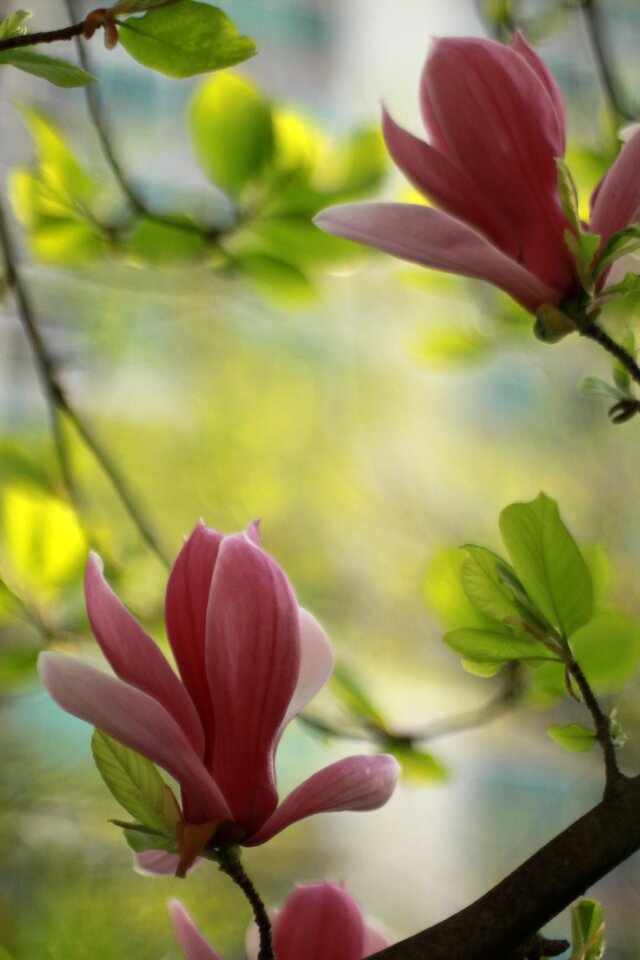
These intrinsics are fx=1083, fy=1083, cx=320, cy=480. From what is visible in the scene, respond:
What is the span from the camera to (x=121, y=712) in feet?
0.43

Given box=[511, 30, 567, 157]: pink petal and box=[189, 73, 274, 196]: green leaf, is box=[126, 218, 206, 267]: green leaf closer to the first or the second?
box=[189, 73, 274, 196]: green leaf

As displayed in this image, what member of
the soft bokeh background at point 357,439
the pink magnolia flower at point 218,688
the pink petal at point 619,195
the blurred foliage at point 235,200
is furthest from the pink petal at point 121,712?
the soft bokeh background at point 357,439

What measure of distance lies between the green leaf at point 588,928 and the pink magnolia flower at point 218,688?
0.12ft

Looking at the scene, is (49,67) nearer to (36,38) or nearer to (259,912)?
(36,38)

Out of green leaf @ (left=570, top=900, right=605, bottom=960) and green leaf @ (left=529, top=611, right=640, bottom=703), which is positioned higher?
green leaf @ (left=570, top=900, right=605, bottom=960)

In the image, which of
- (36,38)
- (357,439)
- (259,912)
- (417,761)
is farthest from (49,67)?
(357,439)

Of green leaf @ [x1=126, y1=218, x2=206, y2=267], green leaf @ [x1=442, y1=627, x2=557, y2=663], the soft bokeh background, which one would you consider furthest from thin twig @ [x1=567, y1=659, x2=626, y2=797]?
the soft bokeh background

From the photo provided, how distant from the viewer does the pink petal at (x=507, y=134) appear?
0.16 metres

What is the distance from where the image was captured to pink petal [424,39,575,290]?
Result: 165mm

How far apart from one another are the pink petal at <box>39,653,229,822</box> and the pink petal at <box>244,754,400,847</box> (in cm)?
1

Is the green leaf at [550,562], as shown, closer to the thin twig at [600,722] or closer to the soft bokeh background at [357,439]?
the thin twig at [600,722]

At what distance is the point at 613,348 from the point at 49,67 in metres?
0.09

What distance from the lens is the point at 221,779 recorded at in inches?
5.9

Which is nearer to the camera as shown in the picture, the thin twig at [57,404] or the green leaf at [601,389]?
the green leaf at [601,389]
